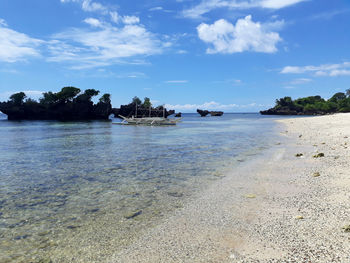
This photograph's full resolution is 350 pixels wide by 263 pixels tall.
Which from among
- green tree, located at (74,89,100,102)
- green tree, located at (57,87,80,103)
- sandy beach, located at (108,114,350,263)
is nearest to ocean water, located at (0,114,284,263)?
sandy beach, located at (108,114,350,263)

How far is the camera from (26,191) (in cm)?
774

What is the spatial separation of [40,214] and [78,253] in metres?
2.47

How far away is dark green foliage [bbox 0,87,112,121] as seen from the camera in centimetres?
13112

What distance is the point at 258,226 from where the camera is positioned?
4.77 m

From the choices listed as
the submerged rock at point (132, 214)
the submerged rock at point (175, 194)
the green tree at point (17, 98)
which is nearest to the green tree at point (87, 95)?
the green tree at point (17, 98)

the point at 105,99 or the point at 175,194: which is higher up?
the point at 105,99

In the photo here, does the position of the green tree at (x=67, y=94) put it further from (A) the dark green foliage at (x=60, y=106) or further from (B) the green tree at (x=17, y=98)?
(B) the green tree at (x=17, y=98)

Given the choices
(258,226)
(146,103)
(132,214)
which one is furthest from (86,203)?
(146,103)

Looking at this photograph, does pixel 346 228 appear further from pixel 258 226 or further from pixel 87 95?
pixel 87 95

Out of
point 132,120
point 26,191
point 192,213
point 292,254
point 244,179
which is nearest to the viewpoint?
point 292,254

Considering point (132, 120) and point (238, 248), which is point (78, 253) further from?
point (132, 120)

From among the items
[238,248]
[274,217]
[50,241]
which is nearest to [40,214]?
[50,241]

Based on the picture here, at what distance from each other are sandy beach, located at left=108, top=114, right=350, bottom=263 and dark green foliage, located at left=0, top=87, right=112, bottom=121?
140m

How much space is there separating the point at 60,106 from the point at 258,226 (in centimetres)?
15138
